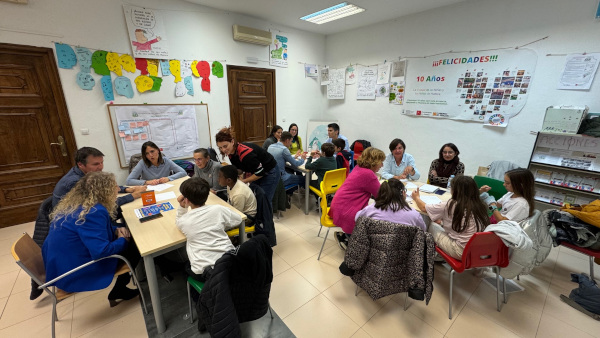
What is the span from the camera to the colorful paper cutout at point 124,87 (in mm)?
3397

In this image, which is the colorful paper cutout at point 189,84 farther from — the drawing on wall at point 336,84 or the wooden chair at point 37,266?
the drawing on wall at point 336,84

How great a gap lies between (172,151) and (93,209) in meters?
2.63

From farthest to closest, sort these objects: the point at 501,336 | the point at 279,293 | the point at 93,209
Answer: the point at 279,293, the point at 501,336, the point at 93,209

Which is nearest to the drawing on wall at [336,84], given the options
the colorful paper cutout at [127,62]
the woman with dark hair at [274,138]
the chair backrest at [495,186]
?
the woman with dark hair at [274,138]

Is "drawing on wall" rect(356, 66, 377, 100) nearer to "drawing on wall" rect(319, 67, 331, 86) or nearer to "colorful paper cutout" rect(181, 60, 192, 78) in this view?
"drawing on wall" rect(319, 67, 331, 86)

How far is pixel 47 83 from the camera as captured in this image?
304 cm

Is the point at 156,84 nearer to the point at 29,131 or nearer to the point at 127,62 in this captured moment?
the point at 127,62

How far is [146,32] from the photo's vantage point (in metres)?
3.48

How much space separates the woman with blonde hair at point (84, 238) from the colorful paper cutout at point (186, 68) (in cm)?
271

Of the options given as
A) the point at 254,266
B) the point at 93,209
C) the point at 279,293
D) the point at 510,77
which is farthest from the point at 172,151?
the point at 510,77

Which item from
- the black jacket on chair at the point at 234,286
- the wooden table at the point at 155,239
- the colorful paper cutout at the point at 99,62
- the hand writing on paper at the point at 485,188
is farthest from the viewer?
the colorful paper cutout at the point at 99,62

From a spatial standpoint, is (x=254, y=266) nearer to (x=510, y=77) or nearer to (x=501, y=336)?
(x=501, y=336)

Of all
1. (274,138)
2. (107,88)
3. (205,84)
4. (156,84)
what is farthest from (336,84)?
(107,88)

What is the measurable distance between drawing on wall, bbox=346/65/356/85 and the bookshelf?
3317mm
